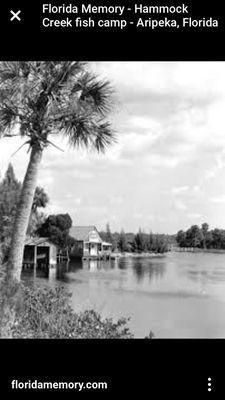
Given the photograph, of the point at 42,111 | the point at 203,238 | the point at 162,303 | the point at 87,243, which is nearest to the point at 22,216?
the point at 42,111

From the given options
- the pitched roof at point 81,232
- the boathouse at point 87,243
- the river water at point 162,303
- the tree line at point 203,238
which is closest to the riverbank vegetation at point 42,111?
the river water at point 162,303

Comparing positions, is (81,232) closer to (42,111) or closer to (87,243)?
(87,243)

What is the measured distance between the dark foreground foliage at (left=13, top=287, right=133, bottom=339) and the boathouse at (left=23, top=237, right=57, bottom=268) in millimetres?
43193

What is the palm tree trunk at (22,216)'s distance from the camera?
8805 millimetres

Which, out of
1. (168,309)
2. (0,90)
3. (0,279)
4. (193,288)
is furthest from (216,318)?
(0,90)

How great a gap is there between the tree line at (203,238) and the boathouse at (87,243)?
52.5m

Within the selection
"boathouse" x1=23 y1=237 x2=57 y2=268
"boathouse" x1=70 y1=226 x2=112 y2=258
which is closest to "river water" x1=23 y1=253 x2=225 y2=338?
"boathouse" x1=23 y1=237 x2=57 y2=268

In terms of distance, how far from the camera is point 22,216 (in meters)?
9.01

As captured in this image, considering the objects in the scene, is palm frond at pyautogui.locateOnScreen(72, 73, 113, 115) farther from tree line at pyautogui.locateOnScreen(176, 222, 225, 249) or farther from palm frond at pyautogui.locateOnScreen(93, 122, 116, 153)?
tree line at pyautogui.locateOnScreen(176, 222, 225, 249)

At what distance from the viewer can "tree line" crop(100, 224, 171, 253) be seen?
92.9 metres

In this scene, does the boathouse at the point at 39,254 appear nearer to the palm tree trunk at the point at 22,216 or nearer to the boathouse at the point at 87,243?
the boathouse at the point at 87,243

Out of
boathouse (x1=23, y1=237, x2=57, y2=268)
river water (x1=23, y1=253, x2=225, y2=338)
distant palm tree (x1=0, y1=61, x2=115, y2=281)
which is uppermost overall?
distant palm tree (x1=0, y1=61, x2=115, y2=281)
